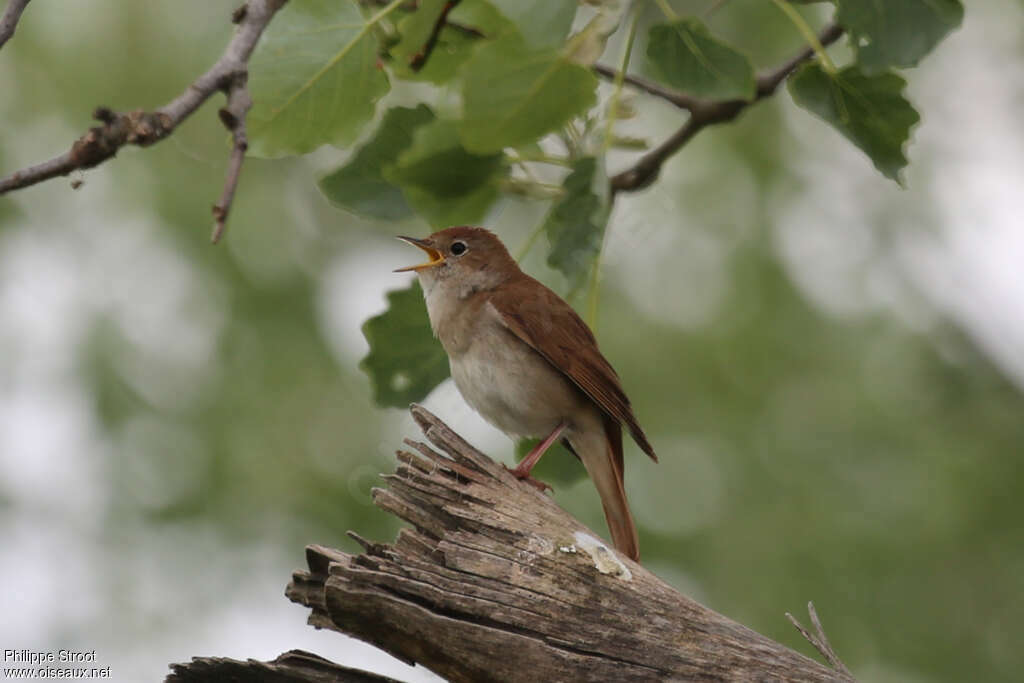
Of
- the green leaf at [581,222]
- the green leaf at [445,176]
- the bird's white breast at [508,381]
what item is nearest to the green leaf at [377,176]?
the green leaf at [445,176]

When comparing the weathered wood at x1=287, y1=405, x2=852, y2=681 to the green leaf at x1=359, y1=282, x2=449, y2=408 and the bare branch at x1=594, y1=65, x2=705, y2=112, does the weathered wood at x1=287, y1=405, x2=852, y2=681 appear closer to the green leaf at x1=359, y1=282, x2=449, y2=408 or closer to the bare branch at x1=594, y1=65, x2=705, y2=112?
the green leaf at x1=359, y1=282, x2=449, y2=408

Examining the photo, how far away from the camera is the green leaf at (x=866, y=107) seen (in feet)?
11.8

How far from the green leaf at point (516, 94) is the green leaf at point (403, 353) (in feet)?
3.75

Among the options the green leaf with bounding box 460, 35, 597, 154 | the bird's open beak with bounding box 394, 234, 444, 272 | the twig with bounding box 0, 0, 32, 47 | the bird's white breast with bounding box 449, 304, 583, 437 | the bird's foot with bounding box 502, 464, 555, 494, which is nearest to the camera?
the twig with bounding box 0, 0, 32, 47

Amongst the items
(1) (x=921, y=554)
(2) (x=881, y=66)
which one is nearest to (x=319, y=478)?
(1) (x=921, y=554)

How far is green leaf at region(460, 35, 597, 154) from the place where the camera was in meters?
3.21

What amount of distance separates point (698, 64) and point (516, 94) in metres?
0.54

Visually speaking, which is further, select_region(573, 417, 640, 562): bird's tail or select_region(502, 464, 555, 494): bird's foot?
select_region(573, 417, 640, 562): bird's tail

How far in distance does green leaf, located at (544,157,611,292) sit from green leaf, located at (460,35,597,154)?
24cm

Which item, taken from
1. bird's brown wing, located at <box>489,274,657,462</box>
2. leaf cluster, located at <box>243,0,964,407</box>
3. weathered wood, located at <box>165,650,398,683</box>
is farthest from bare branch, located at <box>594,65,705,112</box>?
weathered wood, located at <box>165,650,398,683</box>

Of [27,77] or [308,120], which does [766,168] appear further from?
[308,120]

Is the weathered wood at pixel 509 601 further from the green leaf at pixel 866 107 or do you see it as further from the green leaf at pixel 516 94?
the green leaf at pixel 866 107

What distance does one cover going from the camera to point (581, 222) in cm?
357

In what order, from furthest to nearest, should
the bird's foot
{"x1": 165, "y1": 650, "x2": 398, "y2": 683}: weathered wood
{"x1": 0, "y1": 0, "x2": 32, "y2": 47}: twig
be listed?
the bird's foot
{"x1": 165, "y1": 650, "x2": 398, "y2": 683}: weathered wood
{"x1": 0, "y1": 0, "x2": 32, "y2": 47}: twig
